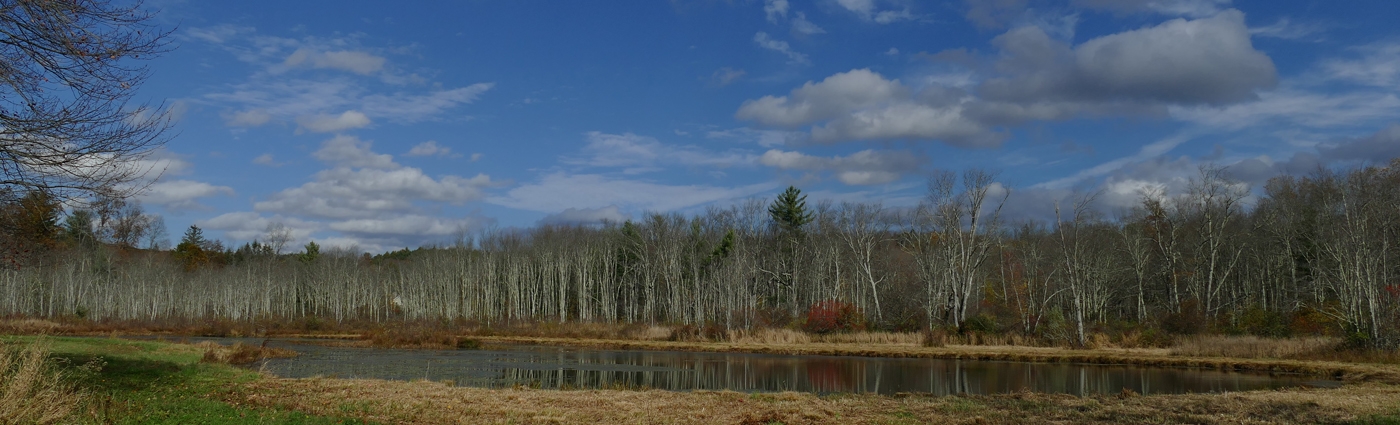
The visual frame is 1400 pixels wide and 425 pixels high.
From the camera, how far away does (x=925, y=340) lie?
135ft

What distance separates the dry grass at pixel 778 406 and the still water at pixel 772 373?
4.80 m

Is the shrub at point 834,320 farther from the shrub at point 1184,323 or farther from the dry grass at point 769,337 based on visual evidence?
the shrub at point 1184,323

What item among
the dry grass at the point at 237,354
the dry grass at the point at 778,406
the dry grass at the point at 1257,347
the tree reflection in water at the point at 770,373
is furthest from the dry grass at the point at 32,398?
the dry grass at the point at 1257,347

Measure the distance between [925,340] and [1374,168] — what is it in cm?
2413

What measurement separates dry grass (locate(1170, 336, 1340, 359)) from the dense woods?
4.07 ft

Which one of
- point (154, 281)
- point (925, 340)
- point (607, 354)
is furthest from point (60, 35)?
point (154, 281)

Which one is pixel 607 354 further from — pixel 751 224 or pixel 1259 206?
pixel 1259 206

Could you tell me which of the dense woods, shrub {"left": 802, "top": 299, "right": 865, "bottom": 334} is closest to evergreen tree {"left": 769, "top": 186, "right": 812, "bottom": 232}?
the dense woods

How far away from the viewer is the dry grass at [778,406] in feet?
43.7

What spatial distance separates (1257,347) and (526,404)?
1228 inches

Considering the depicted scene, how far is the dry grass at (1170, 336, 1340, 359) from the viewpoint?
102 feet

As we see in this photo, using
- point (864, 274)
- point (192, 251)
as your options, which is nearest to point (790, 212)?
point (864, 274)

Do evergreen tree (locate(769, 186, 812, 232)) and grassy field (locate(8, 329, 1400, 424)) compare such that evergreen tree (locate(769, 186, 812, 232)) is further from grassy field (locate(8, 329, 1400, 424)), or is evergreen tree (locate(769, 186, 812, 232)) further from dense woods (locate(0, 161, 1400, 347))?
grassy field (locate(8, 329, 1400, 424))

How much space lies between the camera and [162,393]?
1432cm
